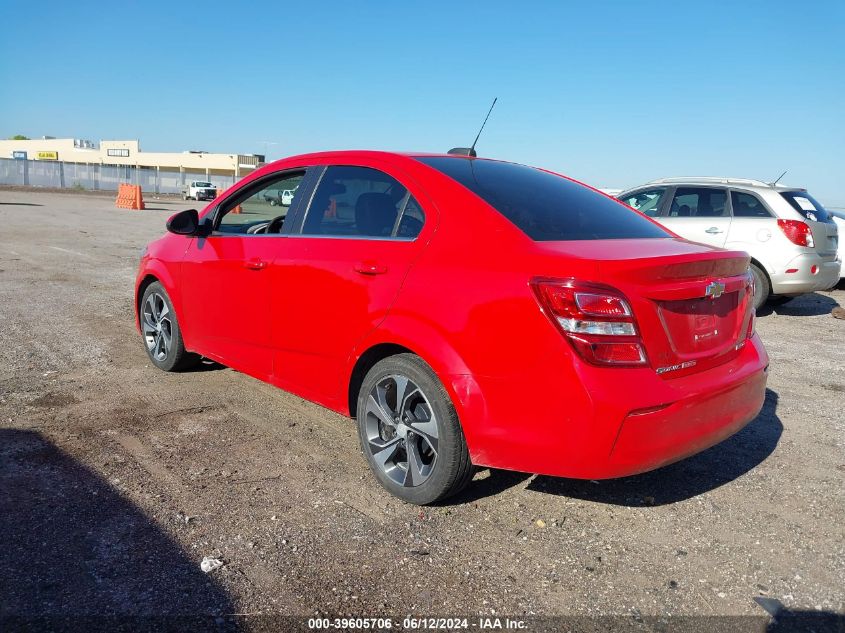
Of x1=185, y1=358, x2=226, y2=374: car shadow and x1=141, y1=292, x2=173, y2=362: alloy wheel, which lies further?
x1=185, y1=358, x2=226, y2=374: car shadow

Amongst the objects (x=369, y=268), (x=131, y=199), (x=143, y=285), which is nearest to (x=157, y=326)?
(x=143, y=285)

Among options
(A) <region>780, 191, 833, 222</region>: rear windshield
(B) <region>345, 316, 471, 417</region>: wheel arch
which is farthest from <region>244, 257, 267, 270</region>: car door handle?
(A) <region>780, 191, 833, 222</region>: rear windshield

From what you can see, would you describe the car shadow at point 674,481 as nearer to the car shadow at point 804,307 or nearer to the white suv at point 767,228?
the white suv at point 767,228

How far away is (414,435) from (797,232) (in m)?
7.22

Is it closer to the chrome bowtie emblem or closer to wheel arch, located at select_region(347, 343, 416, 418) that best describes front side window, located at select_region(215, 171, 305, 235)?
wheel arch, located at select_region(347, 343, 416, 418)

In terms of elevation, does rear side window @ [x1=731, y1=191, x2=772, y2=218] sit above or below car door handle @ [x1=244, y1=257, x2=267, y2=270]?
above

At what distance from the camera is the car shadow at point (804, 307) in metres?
9.63

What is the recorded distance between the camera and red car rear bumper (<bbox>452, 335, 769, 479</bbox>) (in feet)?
9.00

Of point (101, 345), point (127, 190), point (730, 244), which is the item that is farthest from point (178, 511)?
point (127, 190)

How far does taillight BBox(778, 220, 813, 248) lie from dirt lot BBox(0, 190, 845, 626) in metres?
4.10

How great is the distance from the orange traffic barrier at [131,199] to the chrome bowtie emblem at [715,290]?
31.7m

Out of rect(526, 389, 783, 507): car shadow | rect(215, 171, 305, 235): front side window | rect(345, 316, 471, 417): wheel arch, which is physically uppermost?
rect(215, 171, 305, 235): front side window

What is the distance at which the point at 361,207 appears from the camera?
3.80m

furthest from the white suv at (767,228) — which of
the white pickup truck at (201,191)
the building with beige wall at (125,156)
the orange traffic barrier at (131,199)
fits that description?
the building with beige wall at (125,156)
